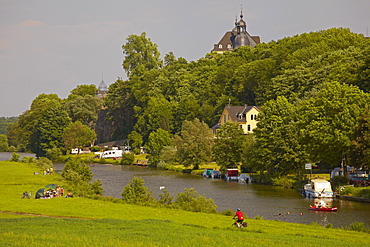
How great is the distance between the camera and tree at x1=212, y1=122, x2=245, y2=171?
283 feet

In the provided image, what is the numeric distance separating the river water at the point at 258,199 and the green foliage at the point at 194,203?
404 centimetres

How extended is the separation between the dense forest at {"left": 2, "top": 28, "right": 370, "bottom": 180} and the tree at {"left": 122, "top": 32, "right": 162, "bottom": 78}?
331 mm

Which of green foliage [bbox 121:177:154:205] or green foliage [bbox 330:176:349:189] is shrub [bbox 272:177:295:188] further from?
green foliage [bbox 121:177:154:205]

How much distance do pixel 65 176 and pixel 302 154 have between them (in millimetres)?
30051

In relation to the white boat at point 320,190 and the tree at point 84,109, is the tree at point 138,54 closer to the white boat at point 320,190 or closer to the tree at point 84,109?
the tree at point 84,109

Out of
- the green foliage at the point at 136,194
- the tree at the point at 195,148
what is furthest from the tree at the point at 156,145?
the green foliage at the point at 136,194

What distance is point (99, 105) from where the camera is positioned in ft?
572

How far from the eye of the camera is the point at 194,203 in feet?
159

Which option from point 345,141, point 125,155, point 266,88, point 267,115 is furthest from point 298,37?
point 345,141

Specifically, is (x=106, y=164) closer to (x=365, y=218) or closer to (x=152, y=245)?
(x=365, y=218)

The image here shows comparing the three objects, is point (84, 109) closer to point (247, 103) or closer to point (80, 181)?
point (247, 103)

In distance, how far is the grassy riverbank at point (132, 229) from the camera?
28.8 metres

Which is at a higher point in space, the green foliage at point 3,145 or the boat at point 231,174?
the green foliage at point 3,145

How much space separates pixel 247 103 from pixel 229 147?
147ft
